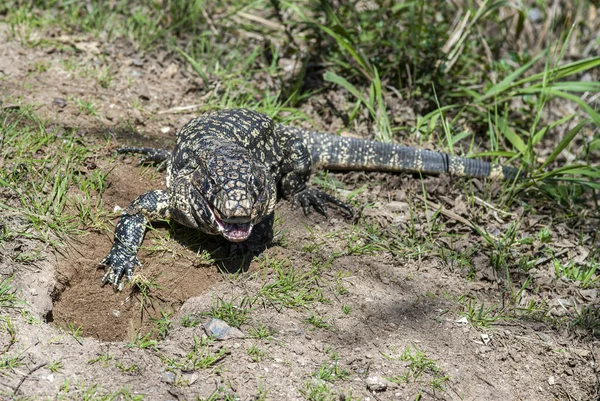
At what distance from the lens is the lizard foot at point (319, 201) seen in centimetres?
651

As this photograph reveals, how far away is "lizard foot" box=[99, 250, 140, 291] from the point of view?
540 cm

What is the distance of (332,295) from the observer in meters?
5.58

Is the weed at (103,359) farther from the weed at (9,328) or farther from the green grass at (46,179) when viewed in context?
the green grass at (46,179)

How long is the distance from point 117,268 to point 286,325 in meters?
1.48

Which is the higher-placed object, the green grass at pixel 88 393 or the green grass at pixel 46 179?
the green grass at pixel 46 179

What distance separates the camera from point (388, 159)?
7.26m

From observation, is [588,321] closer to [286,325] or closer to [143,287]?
[286,325]

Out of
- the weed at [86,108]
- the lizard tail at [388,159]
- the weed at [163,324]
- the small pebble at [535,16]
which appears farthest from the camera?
the small pebble at [535,16]

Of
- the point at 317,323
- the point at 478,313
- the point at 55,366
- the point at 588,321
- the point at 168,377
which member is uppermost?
the point at 55,366

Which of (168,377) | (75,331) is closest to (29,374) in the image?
(75,331)

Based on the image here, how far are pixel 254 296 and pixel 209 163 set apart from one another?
1.16 meters

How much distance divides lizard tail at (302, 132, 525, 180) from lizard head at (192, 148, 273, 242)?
66.5 inches

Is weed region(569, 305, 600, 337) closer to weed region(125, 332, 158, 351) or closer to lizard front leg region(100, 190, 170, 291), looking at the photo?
weed region(125, 332, 158, 351)

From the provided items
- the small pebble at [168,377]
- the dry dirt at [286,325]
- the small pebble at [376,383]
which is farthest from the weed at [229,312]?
the small pebble at [376,383]
